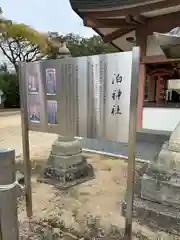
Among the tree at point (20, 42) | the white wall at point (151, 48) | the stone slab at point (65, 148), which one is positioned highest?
the tree at point (20, 42)

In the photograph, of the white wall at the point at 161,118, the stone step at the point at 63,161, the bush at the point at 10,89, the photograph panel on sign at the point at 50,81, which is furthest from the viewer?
the bush at the point at 10,89

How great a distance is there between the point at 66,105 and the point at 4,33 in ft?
57.8

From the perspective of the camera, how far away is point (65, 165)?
3873mm

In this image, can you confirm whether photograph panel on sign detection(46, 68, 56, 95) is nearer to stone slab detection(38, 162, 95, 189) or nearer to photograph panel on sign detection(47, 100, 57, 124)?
photograph panel on sign detection(47, 100, 57, 124)

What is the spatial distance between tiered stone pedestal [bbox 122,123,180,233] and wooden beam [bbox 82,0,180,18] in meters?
2.87

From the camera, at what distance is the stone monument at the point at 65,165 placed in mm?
3793

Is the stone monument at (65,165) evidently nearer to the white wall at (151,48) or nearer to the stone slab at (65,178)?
the stone slab at (65,178)

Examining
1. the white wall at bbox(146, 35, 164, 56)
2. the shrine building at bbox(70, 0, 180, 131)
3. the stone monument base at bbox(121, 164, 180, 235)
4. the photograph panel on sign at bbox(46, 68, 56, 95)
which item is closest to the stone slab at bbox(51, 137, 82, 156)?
the stone monument base at bbox(121, 164, 180, 235)

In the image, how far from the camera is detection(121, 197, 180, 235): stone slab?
8.22 ft

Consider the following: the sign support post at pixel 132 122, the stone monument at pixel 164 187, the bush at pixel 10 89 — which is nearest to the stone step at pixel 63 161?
the stone monument at pixel 164 187

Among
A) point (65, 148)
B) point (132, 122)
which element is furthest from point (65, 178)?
point (132, 122)

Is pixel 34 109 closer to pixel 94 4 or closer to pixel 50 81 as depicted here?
pixel 50 81

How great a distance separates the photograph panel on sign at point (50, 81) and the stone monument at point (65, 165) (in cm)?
137

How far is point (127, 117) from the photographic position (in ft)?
6.71
